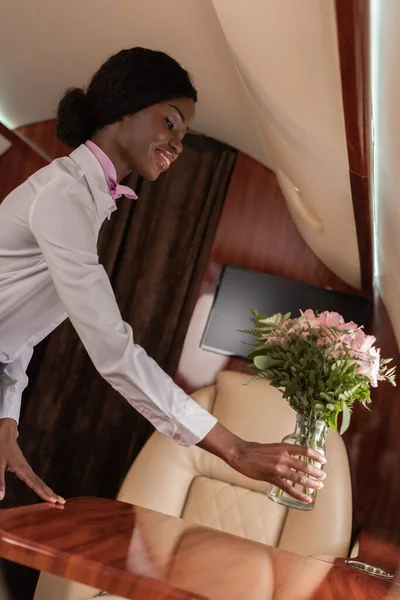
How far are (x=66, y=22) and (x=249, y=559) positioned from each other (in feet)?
7.50

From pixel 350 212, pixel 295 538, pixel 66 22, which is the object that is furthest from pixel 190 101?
pixel 295 538

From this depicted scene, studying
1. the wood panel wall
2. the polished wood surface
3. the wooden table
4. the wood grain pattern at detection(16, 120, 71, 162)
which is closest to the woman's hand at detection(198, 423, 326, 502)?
the wooden table

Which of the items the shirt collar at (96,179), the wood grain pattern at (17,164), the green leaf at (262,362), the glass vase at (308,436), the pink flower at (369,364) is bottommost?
the glass vase at (308,436)

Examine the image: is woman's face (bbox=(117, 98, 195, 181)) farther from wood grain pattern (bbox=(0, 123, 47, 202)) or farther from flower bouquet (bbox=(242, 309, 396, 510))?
wood grain pattern (bbox=(0, 123, 47, 202))

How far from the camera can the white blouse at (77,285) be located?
4.03 feet

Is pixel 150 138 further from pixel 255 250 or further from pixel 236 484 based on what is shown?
pixel 255 250

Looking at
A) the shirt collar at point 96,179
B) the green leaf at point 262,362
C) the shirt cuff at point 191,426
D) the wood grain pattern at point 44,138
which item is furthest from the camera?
the wood grain pattern at point 44,138

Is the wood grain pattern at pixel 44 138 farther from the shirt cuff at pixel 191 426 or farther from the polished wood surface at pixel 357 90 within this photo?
the shirt cuff at pixel 191 426

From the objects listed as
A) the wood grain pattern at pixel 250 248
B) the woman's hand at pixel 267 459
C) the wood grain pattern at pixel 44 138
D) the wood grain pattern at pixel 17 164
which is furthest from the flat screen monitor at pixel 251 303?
the woman's hand at pixel 267 459

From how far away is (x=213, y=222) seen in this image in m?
A: 3.52

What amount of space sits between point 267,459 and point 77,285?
455 mm

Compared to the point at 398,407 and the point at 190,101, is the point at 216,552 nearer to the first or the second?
the point at 190,101

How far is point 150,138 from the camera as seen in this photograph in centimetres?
157

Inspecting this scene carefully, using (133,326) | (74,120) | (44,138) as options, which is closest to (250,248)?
(133,326)
